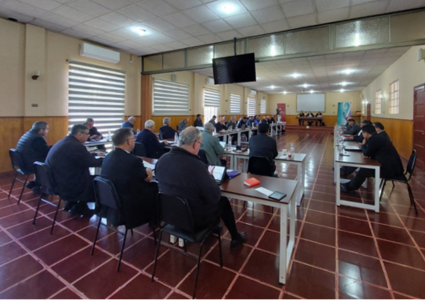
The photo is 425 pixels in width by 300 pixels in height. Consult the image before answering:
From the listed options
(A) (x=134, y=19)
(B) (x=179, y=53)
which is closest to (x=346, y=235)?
(A) (x=134, y=19)

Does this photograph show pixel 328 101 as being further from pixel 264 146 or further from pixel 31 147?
pixel 31 147

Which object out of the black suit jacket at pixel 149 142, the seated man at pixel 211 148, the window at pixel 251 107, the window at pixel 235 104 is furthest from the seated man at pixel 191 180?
the window at pixel 251 107

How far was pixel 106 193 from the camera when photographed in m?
2.16

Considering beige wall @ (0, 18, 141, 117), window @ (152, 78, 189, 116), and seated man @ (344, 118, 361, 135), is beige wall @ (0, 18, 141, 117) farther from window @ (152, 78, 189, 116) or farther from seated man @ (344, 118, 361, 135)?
seated man @ (344, 118, 361, 135)

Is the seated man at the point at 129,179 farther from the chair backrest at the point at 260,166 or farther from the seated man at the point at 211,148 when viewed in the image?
the chair backrest at the point at 260,166

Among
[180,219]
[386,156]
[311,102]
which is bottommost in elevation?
[180,219]

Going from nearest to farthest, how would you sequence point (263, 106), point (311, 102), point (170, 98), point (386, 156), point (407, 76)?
point (386, 156) → point (407, 76) → point (170, 98) → point (263, 106) → point (311, 102)

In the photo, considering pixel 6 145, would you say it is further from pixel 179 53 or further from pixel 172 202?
pixel 172 202

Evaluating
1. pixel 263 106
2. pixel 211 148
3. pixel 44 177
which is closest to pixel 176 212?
pixel 211 148

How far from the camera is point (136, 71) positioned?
25.9 ft

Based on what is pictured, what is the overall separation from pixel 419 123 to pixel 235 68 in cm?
473

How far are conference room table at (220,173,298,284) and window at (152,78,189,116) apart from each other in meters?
6.80

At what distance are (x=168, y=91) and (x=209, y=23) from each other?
4.50 metres

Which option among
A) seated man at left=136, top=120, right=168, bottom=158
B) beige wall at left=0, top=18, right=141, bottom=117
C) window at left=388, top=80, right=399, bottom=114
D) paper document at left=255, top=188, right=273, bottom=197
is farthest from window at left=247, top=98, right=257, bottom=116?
paper document at left=255, top=188, right=273, bottom=197
